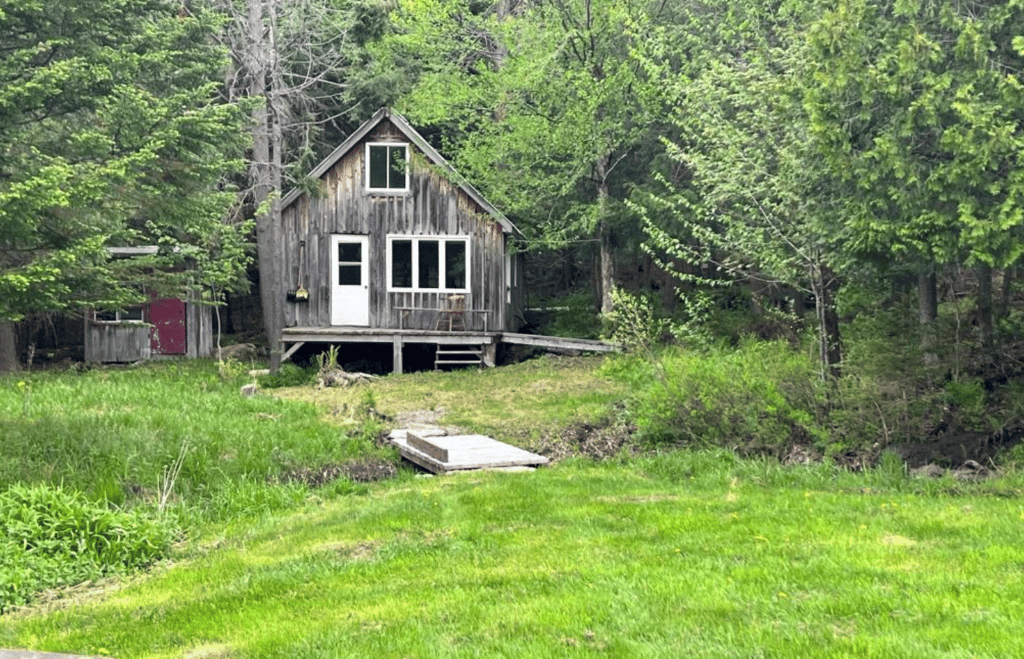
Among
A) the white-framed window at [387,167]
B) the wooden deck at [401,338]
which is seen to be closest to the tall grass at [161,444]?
the wooden deck at [401,338]

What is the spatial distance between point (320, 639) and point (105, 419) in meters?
9.70

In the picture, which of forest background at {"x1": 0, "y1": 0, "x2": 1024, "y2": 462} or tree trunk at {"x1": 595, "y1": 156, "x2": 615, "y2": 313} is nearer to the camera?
forest background at {"x1": 0, "y1": 0, "x2": 1024, "y2": 462}

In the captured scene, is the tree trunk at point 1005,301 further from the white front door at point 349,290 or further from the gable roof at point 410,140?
the white front door at point 349,290

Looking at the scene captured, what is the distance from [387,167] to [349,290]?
3.65m

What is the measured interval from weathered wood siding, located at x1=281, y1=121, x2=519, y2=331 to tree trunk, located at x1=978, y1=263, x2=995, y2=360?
1742 cm

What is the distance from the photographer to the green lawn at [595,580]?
18.5 ft

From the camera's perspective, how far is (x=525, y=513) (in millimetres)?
9562

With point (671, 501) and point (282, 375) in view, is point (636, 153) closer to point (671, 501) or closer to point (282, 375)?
point (282, 375)

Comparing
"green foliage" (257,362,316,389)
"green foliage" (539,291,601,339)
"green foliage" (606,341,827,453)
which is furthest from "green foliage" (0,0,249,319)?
"green foliage" (539,291,601,339)

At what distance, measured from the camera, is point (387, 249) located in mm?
28391

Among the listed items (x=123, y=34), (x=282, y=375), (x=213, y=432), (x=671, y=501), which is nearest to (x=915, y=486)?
(x=671, y=501)

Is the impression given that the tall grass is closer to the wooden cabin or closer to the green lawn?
the green lawn

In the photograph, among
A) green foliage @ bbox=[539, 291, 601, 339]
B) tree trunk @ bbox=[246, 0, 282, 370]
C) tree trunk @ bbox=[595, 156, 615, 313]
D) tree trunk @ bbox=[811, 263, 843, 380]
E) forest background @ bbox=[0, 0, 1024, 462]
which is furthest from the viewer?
green foliage @ bbox=[539, 291, 601, 339]

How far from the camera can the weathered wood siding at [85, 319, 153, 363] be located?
98.7ft
